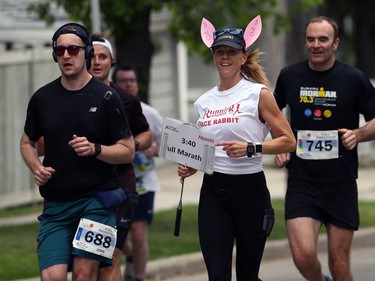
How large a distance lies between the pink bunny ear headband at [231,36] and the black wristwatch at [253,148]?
0.64 metres

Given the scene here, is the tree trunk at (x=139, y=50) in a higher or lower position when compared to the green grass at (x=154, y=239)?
higher

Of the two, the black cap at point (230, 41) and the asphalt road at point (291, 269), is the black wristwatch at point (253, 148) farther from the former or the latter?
the asphalt road at point (291, 269)

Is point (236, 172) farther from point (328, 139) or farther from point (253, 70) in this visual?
point (328, 139)

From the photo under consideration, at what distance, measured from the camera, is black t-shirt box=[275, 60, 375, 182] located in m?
8.55

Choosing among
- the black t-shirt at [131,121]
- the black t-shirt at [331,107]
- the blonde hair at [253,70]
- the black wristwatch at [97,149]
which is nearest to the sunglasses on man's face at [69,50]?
the black wristwatch at [97,149]

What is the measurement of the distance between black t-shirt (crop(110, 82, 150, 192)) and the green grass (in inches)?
91.0

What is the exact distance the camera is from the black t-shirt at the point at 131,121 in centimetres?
865

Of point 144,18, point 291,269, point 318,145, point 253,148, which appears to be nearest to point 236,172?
point 253,148

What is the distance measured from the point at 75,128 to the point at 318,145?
2.06 meters

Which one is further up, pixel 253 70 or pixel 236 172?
pixel 253 70

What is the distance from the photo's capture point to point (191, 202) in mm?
17438

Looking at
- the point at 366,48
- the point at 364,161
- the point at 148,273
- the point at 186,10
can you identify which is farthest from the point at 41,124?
the point at 366,48

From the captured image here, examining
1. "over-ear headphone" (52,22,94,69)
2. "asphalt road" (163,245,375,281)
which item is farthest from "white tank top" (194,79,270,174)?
"asphalt road" (163,245,375,281)

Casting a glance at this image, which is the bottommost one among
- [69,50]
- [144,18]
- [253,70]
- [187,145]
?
[144,18]
